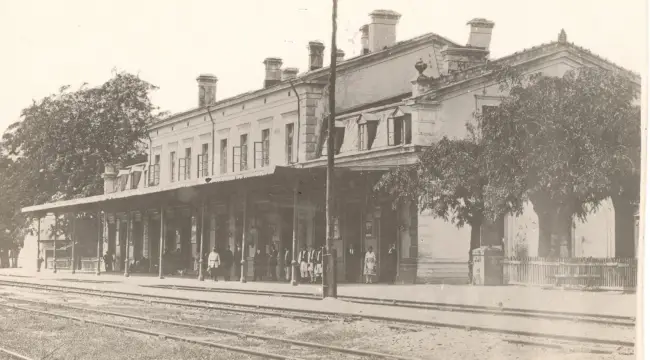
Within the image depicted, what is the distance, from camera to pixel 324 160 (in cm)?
2011

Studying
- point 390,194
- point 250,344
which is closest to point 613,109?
point 250,344

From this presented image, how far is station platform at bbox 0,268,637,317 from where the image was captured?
6531mm

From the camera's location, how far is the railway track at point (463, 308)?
6438 millimetres

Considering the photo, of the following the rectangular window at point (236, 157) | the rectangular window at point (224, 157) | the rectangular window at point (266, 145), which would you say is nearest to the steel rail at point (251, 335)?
the rectangular window at point (266, 145)

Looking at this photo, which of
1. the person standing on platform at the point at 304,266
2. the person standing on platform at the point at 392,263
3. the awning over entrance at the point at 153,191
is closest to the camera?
the awning over entrance at the point at 153,191

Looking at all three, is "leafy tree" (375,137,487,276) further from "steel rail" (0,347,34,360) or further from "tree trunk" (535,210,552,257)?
"steel rail" (0,347,34,360)

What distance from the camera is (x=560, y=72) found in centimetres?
886

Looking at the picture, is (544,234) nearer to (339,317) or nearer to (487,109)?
(487,109)

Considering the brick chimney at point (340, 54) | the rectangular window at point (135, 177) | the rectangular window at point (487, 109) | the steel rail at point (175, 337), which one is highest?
the brick chimney at point (340, 54)

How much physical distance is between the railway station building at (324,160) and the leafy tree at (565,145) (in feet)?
0.76

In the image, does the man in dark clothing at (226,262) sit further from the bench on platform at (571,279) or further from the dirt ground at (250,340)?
the bench on platform at (571,279)

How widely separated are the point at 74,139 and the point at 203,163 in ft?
28.3

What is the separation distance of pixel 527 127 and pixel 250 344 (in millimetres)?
3887

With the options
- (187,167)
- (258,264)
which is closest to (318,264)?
(258,264)
